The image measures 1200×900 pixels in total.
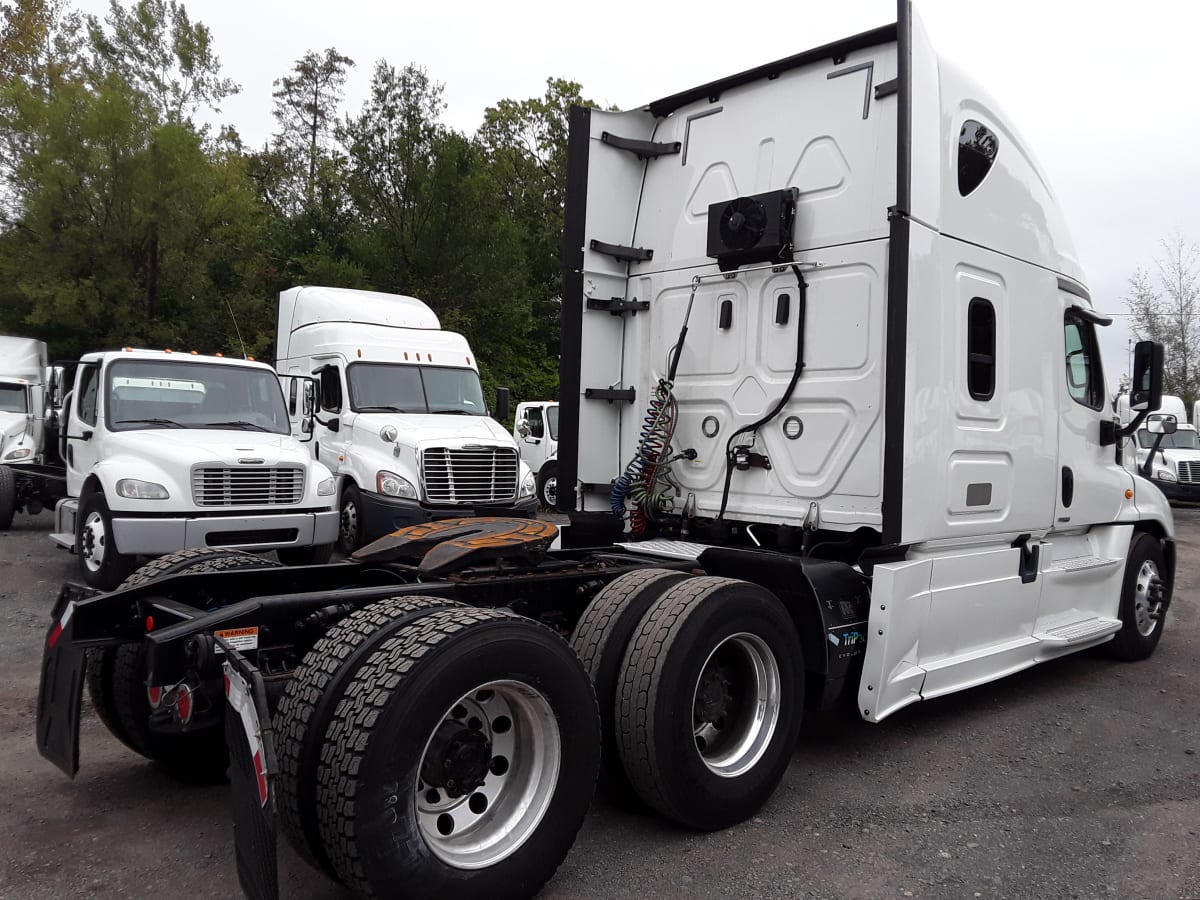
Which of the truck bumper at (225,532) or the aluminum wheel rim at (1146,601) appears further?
the truck bumper at (225,532)

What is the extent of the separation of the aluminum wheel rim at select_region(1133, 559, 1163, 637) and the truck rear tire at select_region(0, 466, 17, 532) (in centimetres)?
1376

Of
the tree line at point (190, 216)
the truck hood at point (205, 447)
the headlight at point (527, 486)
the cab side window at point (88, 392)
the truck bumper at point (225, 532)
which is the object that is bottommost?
the truck bumper at point (225, 532)

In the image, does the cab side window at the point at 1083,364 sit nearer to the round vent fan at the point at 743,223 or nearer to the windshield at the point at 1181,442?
the round vent fan at the point at 743,223

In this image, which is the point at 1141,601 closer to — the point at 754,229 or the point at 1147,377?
the point at 1147,377

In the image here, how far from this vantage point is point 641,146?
595 centimetres

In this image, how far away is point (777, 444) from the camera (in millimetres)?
5238

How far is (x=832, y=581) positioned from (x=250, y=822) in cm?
291

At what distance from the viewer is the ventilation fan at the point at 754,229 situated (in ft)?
17.0

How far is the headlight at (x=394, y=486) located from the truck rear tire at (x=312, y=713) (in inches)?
300

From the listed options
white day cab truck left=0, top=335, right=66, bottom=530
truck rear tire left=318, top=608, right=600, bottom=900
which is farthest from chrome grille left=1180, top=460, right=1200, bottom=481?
truck rear tire left=318, top=608, right=600, bottom=900

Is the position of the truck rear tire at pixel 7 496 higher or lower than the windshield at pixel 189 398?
lower

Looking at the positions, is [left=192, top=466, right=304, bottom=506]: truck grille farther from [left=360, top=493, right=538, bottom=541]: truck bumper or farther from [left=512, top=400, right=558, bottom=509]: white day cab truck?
[left=512, top=400, right=558, bottom=509]: white day cab truck

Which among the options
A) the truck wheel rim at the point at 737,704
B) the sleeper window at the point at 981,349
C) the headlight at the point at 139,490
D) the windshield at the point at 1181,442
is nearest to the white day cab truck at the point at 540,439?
the headlight at the point at 139,490

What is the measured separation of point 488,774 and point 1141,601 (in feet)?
19.1
